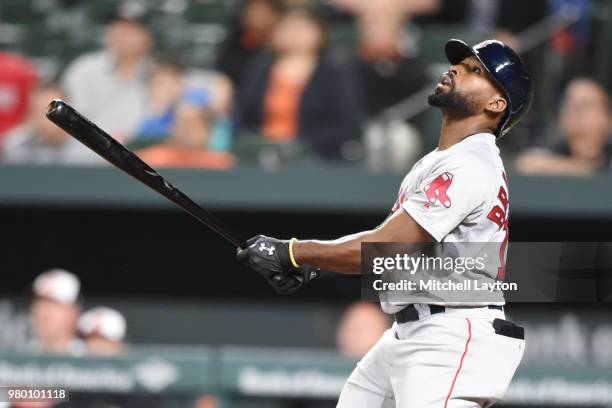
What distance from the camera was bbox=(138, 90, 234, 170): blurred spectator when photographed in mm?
7102

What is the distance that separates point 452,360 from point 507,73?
3.15ft

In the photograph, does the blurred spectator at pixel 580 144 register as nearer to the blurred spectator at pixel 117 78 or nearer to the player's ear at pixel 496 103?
the blurred spectator at pixel 117 78

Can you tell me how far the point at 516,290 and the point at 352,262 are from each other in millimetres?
1451

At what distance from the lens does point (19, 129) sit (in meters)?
7.44

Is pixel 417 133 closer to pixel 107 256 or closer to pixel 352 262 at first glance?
pixel 107 256

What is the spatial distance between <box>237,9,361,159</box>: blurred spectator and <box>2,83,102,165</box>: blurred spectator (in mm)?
1034

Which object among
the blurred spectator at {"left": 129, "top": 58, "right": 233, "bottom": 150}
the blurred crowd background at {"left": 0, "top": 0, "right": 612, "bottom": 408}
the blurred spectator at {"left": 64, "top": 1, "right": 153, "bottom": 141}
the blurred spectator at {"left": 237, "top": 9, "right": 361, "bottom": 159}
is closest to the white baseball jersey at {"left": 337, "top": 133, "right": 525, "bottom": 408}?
the blurred crowd background at {"left": 0, "top": 0, "right": 612, "bottom": 408}

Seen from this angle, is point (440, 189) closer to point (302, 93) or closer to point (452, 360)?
point (452, 360)

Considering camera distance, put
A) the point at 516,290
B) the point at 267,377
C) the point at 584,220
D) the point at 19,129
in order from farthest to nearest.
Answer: the point at 19,129, the point at 584,220, the point at 267,377, the point at 516,290

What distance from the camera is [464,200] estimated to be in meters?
3.68

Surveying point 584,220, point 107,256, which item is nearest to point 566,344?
point 584,220

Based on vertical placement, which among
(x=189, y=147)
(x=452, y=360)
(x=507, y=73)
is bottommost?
(x=452, y=360)

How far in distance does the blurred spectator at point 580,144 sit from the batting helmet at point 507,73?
9.98ft

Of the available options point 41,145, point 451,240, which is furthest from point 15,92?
point 451,240
